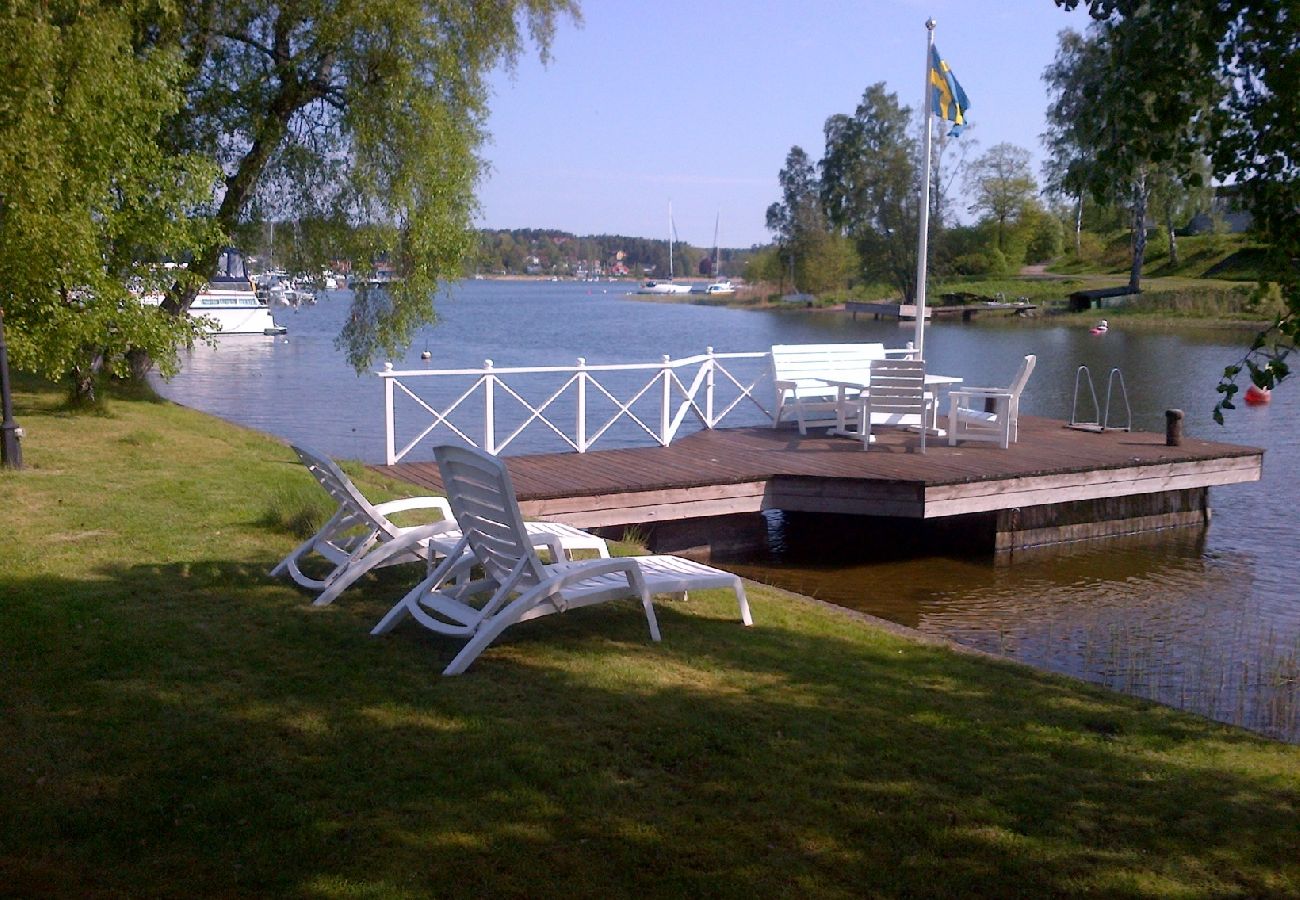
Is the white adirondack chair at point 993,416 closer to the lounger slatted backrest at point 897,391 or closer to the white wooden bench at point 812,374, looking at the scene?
the lounger slatted backrest at point 897,391

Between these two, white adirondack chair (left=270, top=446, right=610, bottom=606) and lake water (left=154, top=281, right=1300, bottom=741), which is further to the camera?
lake water (left=154, top=281, right=1300, bottom=741)

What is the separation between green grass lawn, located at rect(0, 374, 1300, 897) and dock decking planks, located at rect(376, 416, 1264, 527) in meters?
4.26

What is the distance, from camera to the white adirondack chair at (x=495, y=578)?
5.35 m

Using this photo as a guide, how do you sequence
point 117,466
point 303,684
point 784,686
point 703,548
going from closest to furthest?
point 303,684
point 784,686
point 117,466
point 703,548

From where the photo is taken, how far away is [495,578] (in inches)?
228

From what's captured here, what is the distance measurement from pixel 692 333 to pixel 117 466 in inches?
1811

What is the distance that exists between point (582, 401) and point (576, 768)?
339 inches

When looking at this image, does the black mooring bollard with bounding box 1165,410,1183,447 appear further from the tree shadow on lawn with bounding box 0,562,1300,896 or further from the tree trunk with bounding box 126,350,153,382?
the tree trunk with bounding box 126,350,153,382

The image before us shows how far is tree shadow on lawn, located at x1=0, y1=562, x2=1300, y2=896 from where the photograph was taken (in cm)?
350

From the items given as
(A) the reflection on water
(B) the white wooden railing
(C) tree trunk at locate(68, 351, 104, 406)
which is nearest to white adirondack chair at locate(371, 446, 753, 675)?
(A) the reflection on water

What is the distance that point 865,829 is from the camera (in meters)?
3.79

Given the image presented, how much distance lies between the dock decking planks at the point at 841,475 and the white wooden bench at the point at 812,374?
2.15 ft

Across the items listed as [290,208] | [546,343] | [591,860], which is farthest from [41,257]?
[546,343]

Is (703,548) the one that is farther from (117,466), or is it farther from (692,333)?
(692,333)
